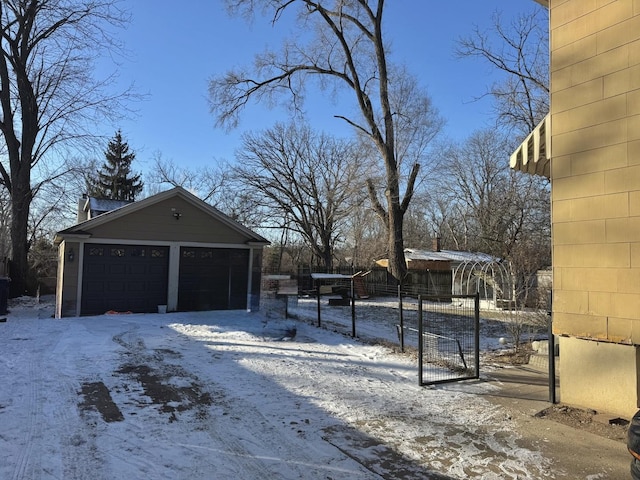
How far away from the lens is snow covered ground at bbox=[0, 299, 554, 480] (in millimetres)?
3742

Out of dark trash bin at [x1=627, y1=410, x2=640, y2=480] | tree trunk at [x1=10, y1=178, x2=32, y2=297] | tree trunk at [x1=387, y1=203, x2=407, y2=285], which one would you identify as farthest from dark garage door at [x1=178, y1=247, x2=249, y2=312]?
dark trash bin at [x1=627, y1=410, x2=640, y2=480]

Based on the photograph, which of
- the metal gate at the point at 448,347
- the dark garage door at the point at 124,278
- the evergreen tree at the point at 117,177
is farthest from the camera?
the evergreen tree at the point at 117,177

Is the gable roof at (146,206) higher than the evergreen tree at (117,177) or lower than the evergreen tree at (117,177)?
lower

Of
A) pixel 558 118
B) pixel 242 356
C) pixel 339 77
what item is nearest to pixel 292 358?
pixel 242 356

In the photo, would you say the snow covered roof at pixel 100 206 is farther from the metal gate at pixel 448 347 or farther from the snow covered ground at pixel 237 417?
the metal gate at pixel 448 347

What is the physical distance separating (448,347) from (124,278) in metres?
9.88

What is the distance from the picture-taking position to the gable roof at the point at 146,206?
12899 mm

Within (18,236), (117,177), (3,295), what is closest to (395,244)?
(3,295)

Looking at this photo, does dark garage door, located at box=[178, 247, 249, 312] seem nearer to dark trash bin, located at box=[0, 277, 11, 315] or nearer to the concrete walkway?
dark trash bin, located at box=[0, 277, 11, 315]

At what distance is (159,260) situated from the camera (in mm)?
14320

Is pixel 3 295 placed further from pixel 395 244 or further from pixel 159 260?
pixel 395 244

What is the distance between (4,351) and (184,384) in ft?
13.2

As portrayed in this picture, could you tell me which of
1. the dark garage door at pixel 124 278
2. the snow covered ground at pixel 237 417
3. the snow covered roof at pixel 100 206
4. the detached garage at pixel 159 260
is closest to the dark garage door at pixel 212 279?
the detached garage at pixel 159 260

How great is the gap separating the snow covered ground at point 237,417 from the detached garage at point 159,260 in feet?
14.9
